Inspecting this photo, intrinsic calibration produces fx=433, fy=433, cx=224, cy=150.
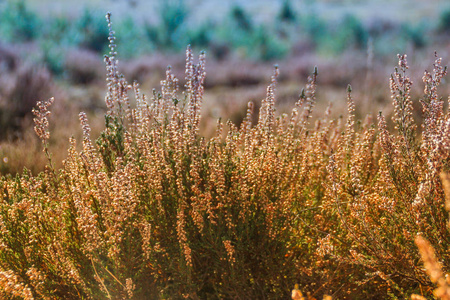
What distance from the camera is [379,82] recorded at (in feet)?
36.9

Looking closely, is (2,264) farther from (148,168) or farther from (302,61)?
(302,61)

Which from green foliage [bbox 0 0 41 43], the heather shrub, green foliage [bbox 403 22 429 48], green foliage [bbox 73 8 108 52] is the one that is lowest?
the heather shrub

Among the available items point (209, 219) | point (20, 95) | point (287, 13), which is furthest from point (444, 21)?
point (209, 219)

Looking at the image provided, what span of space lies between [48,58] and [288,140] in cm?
1206

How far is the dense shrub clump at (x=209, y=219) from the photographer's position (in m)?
2.01

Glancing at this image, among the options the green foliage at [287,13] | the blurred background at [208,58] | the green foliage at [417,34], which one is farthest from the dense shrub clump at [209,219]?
the green foliage at [287,13]

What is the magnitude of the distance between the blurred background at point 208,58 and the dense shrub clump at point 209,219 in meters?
1.94

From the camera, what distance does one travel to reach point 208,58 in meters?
17.9

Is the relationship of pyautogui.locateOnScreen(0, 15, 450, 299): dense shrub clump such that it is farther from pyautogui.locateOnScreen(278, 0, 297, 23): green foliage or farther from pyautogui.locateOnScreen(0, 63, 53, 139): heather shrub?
pyautogui.locateOnScreen(278, 0, 297, 23): green foliage

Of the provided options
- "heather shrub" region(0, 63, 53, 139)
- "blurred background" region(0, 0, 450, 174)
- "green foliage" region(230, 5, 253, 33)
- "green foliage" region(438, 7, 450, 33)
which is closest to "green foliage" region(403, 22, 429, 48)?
"blurred background" region(0, 0, 450, 174)

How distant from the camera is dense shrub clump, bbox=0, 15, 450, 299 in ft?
6.59

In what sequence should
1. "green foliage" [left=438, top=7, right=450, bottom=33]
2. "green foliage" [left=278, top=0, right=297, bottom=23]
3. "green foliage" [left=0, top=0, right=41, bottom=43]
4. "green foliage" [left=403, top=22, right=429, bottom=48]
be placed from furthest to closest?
"green foliage" [left=278, top=0, right=297, bottom=23] → "green foliage" [left=438, top=7, right=450, bottom=33] → "green foliage" [left=403, top=22, right=429, bottom=48] → "green foliage" [left=0, top=0, right=41, bottom=43]

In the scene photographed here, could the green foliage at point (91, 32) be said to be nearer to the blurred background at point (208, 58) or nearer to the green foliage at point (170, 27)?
the blurred background at point (208, 58)

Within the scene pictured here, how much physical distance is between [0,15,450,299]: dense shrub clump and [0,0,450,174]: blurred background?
194cm
